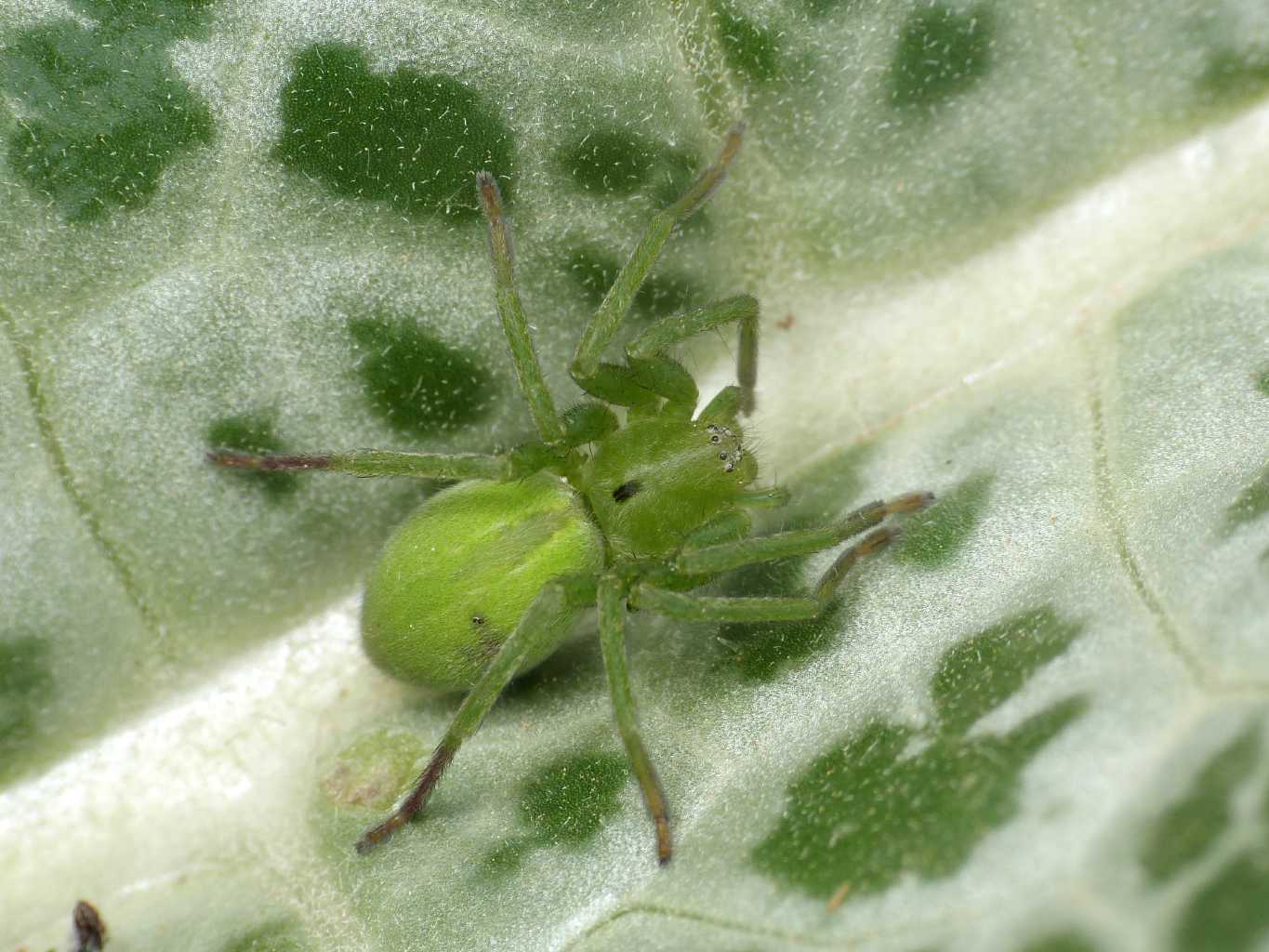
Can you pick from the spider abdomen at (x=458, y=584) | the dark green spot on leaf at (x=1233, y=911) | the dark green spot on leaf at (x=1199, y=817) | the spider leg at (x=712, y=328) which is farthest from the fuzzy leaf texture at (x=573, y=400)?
the dark green spot on leaf at (x=1233, y=911)

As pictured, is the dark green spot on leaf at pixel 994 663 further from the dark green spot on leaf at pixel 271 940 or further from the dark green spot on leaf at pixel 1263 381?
the dark green spot on leaf at pixel 271 940

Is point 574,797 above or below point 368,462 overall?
below

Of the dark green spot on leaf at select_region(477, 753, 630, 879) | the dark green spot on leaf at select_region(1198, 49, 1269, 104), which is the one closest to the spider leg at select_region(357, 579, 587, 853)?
the dark green spot on leaf at select_region(477, 753, 630, 879)

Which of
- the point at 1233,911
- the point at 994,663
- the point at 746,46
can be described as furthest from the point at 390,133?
the point at 1233,911

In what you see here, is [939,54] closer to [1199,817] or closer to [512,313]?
[512,313]

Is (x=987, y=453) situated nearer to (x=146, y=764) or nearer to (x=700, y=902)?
(x=700, y=902)
